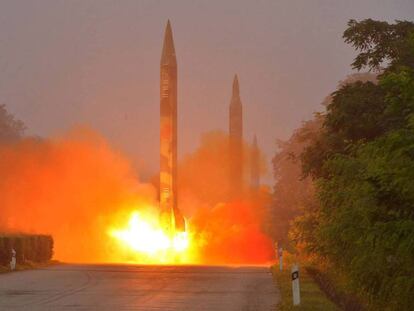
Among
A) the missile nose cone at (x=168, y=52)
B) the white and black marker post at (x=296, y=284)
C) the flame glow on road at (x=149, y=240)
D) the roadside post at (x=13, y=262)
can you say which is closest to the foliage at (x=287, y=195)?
the flame glow on road at (x=149, y=240)

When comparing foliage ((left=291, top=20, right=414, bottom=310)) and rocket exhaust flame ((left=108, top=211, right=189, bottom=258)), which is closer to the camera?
foliage ((left=291, top=20, right=414, bottom=310))

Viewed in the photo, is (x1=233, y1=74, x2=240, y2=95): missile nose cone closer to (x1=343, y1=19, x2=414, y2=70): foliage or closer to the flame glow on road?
the flame glow on road

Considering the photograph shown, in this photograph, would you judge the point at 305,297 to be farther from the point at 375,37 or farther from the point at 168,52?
the point at 168,52

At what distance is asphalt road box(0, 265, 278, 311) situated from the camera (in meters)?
24.2

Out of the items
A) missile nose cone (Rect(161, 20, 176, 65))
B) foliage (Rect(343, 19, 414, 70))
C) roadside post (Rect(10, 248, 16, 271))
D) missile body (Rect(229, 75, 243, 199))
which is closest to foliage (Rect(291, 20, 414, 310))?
foliage (Rect(343, 19, 414, 70))

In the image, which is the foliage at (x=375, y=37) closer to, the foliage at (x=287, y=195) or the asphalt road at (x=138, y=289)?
the asphalt road at (x=138, y=289)

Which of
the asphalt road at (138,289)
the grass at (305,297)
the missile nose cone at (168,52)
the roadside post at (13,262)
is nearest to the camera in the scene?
the grass at (305,297)

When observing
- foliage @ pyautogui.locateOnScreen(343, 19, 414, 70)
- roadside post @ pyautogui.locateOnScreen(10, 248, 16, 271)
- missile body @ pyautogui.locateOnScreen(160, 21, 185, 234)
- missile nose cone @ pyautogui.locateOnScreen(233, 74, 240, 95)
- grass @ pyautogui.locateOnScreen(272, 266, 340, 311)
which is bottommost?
grass @ pyautogui.locateOnScreen(272, 266, 340, 311)

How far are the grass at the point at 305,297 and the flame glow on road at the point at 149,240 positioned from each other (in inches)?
1611

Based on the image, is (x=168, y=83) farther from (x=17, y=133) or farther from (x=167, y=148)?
(x=17, y=133)

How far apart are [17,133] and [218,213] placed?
40708mm

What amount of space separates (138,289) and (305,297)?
6.05 meters

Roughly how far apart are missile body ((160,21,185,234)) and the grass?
43136 millimetres

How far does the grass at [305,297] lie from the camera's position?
2311cm
